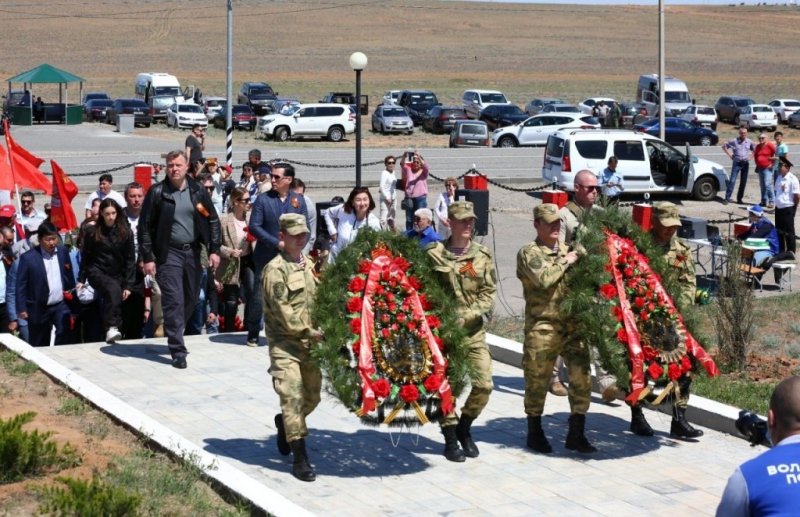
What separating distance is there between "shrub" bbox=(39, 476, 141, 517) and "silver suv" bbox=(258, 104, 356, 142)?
42595 millimetres

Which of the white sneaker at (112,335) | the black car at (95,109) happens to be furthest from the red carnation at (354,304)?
the black car at (95,109)

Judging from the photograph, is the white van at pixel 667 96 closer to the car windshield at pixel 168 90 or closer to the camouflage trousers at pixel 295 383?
the car windshield at pixel 168 90

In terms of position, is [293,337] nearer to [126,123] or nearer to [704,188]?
[704,188]

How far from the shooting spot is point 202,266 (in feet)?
38.4

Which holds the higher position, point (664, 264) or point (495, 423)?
point (664, 264)

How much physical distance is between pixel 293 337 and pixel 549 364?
1.94m

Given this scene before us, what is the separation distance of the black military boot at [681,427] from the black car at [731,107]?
53.4 meters

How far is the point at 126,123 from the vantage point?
5247 centimetres

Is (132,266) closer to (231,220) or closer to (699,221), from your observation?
(231,220)

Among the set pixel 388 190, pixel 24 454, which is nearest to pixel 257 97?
pixel 388 190

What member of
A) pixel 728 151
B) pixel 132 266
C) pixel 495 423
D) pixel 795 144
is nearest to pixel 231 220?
pixel 132 266

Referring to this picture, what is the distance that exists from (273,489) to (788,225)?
1563 centimetres

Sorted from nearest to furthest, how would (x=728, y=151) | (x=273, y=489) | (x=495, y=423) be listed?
(x=273, y=489), (x=495, y=423), (x=728, y=151)

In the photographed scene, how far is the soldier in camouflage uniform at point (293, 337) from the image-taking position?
8.40 metres
